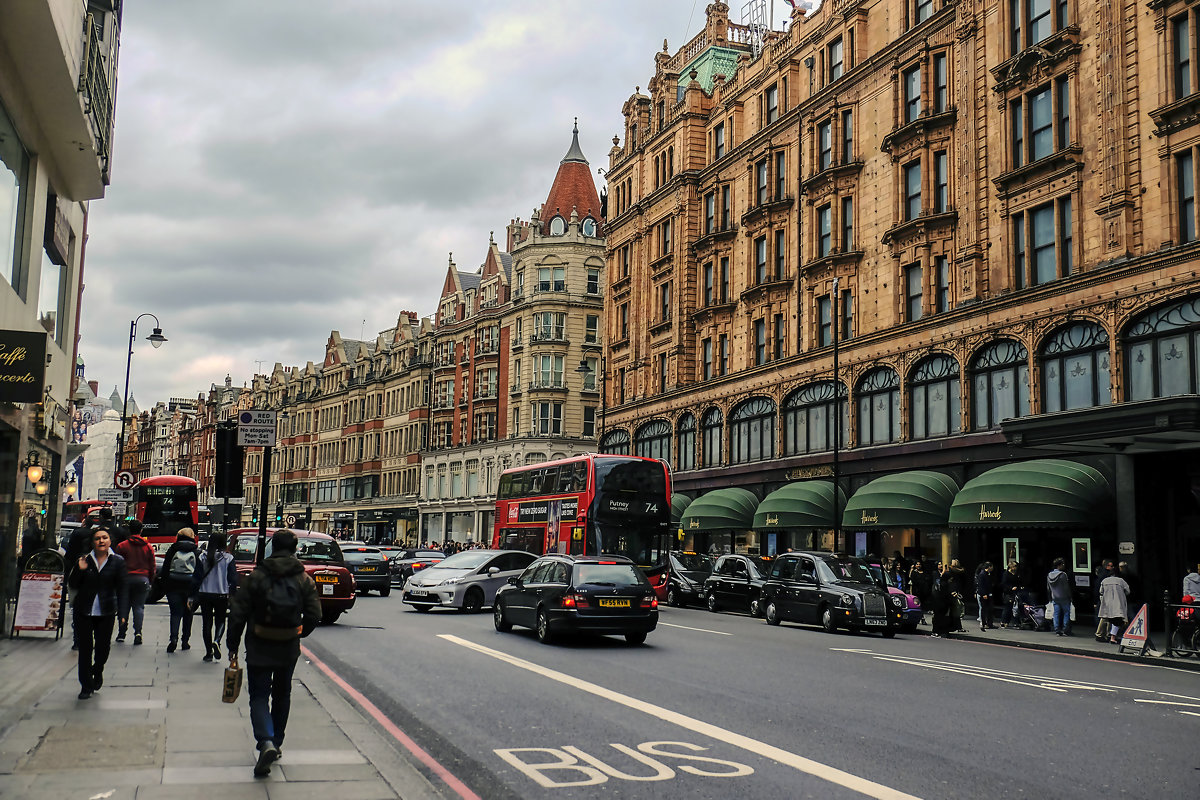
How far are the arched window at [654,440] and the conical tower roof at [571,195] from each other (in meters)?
24.8

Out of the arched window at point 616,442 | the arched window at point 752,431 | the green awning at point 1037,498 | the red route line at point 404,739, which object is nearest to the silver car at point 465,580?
the red route line at point 404,739

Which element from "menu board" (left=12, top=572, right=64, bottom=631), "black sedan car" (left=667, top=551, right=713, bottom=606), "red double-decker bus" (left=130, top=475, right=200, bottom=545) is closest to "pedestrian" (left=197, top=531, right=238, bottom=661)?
"menu board" (left=12, top=572, right=64, bottom=631)

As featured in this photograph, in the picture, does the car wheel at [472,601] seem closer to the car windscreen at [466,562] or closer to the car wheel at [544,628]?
the car windscreen at [466,562]

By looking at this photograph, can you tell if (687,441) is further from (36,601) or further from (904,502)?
(36,601)

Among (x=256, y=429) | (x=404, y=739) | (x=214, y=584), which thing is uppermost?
(x=256, y=429)

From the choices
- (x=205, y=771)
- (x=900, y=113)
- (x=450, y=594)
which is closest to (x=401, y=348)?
(x=900, y=113)

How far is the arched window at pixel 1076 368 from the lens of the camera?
28.1 metres

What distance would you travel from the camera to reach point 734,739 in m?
9.95

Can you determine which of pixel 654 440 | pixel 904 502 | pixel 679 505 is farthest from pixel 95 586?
pixel 654 440

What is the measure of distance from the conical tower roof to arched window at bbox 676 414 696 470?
28112 millimetres

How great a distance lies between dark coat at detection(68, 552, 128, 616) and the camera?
37.0ft

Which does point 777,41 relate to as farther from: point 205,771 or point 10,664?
point 205,771

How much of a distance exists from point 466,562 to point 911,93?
2250cm

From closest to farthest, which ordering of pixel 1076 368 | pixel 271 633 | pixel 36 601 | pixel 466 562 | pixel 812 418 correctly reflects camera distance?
pixel 271 633, pixel 36 601, pixel 466 562, pixel 1076 368, pixel 812 418
